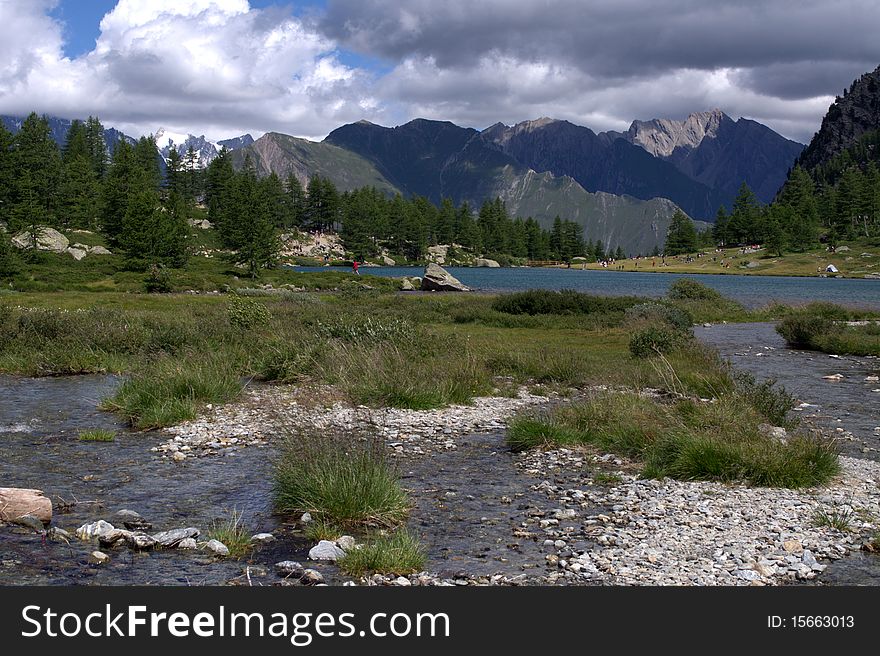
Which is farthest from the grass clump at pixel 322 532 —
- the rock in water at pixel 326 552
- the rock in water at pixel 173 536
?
the rock in water at pixel 173 536

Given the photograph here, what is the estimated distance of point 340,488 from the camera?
11094 mm

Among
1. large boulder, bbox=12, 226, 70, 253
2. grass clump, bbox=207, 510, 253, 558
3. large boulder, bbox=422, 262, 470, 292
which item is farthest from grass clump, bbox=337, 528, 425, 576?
large boulder, bbox=12, 226, 70, 253

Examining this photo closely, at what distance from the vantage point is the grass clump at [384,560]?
29.5 ft

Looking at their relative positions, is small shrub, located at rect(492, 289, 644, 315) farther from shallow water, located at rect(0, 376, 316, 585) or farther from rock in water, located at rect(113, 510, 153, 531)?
rock in water, located at rect(113, 510, 153, 531)

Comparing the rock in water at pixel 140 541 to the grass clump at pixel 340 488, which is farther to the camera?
the grass clump at pixel 340 488

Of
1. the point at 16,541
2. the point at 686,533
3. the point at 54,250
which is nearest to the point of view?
the point at 16,541

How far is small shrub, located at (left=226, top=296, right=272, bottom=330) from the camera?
33.2 metres

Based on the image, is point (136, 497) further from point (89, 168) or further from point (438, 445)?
point (89, 168)

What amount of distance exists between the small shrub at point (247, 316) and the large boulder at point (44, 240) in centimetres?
6772

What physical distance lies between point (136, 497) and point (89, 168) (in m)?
153

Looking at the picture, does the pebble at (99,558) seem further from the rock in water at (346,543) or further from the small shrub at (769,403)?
the small shrub at (769,403)

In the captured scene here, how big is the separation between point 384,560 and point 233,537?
2343mm

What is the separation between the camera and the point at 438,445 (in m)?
16.5

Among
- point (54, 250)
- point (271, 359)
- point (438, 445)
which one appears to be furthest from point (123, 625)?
point (54, 250)
